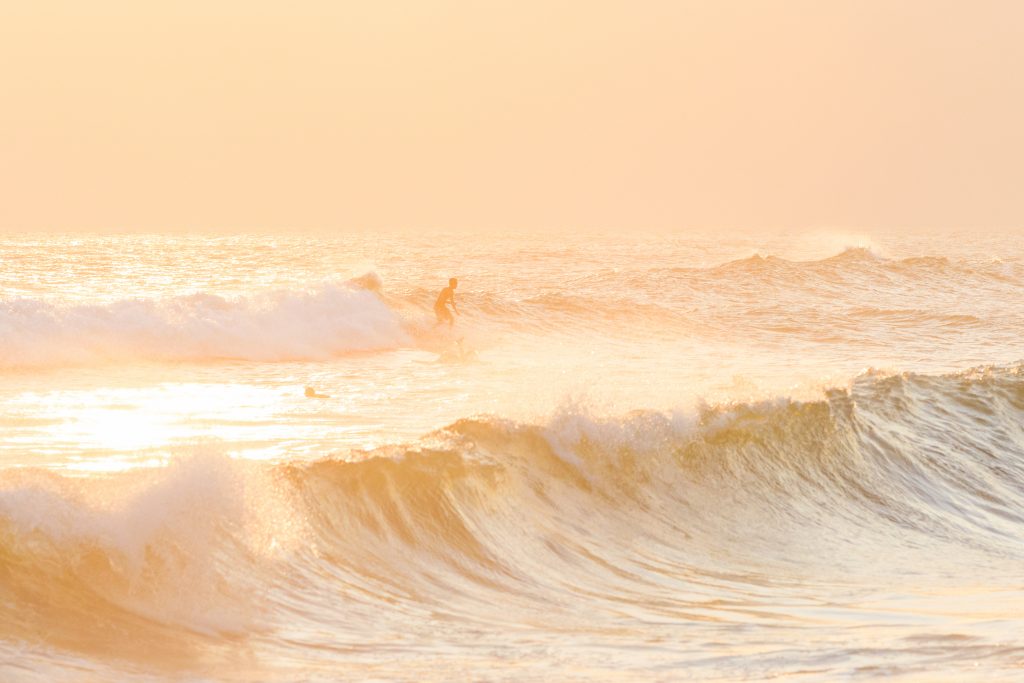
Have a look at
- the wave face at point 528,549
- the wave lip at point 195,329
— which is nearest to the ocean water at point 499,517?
the wave face at point 528,549

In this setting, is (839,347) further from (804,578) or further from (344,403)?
(804,578)

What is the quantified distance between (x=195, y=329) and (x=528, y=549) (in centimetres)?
1807

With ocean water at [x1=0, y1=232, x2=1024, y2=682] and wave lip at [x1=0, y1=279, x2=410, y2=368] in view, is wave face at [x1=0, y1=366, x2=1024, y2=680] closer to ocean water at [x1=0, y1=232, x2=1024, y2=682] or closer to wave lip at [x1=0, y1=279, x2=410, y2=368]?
ocean water at [x1=0, y1=232, x2=1024, y2=682]

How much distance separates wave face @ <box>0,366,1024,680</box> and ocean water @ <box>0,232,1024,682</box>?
0.09ft

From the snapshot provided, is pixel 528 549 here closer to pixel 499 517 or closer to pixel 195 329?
pixel 499 517

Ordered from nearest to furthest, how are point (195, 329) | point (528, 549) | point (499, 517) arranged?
point (528, 549)
point (499, 517)
point (195, 329)

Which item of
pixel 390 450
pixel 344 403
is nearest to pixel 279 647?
pixel 390 450

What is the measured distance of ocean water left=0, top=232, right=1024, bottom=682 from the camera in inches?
276

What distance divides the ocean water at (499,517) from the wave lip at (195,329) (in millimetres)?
165

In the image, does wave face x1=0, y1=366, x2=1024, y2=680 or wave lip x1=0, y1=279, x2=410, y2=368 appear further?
wave lip x1=0, y1=279, x2=410, y2=368

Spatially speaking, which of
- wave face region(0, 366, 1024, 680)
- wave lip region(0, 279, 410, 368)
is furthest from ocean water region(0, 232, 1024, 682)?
wave lip region(0, 279, 410, 368)

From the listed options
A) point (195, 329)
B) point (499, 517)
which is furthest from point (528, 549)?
point (195, 329)

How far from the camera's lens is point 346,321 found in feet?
93.8

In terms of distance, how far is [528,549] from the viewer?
9.75 meters
